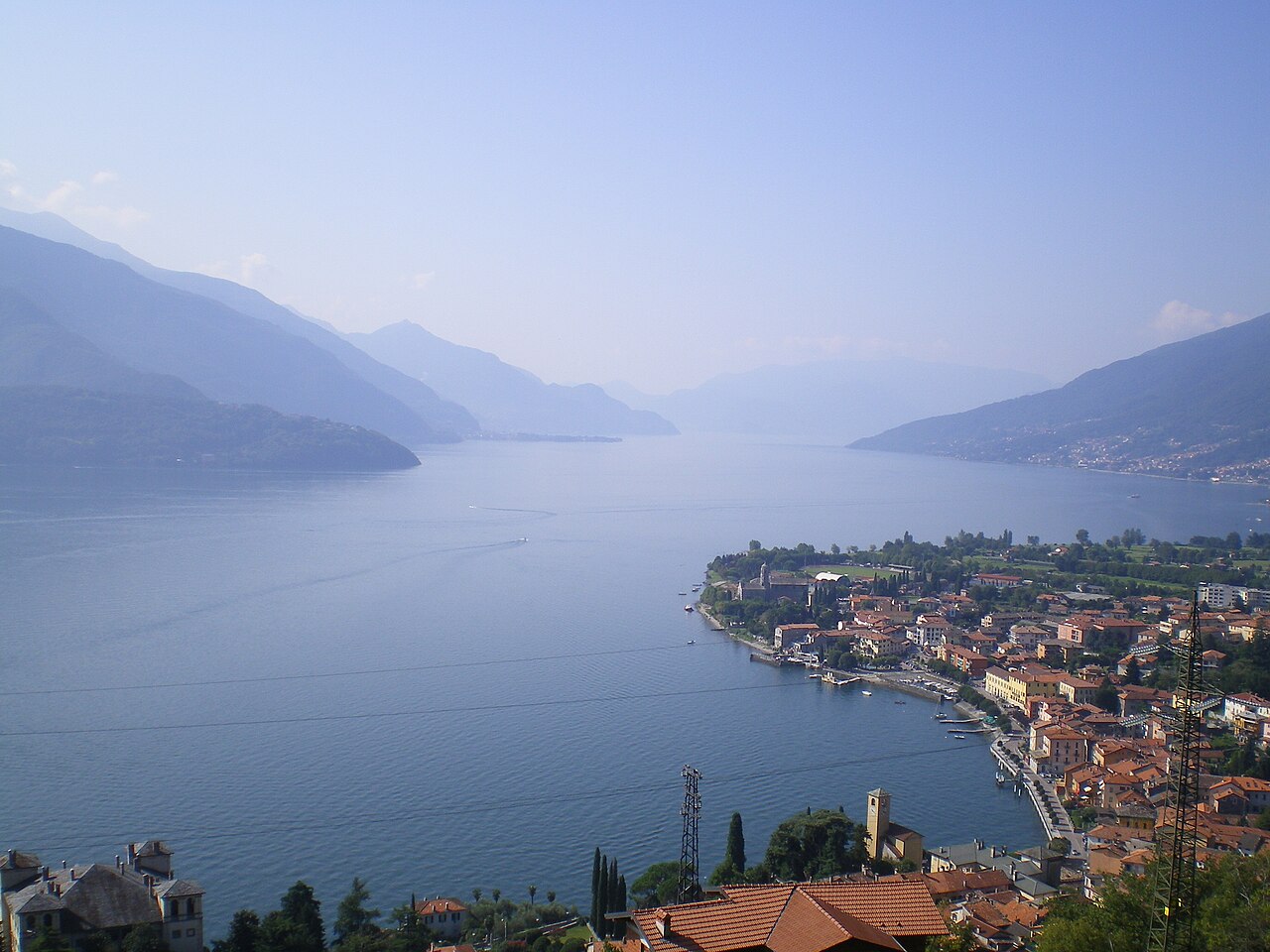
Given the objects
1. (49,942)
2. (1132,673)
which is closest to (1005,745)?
(1132,673)

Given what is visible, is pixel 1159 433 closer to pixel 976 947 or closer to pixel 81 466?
pixel 81 466

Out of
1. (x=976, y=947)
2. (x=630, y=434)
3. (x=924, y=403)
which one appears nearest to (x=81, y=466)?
(x=976, y=947)

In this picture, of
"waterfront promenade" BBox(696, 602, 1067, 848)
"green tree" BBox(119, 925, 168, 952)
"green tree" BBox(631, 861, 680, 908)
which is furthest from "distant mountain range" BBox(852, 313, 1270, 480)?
"green tree" BBox(119, 925, 168, 952)

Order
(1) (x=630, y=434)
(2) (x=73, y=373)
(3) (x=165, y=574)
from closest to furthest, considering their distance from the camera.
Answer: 1. (3) (x=165, y=574)
2. (2) (x=73, y=373)
3. (1) (x=630, y=434)

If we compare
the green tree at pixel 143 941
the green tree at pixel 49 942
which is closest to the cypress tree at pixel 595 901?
the green tree at pixel 143 941

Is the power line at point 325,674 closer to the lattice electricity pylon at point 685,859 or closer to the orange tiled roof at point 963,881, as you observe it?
the lattice electricity pylon at point 685,859

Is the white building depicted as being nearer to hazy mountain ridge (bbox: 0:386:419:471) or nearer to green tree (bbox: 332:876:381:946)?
green tree (bbox: 332:876:381:946)
